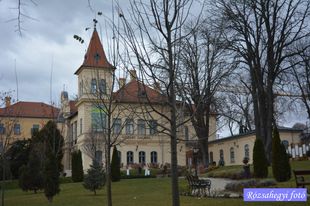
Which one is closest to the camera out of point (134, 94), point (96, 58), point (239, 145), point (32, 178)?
point (134, 94)

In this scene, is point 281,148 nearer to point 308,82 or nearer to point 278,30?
point 278,30

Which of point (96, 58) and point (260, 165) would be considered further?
point (260, 165)


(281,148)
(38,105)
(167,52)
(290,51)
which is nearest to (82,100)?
(38,105)

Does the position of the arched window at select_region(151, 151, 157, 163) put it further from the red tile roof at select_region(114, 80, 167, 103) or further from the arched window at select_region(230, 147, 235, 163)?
the red tile roof at select_region(114, 80, 167, 103)

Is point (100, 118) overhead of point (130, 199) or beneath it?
overhead

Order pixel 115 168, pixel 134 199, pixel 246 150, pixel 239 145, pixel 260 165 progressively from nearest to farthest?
pixel 134 199 → pixel 260 165 → pixel 115 168 → pixel 246 150 → pixel 239 145

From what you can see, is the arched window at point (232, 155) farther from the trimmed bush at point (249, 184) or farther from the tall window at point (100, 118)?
the trimmed bush at point (249, 184)

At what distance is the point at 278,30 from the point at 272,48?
154 centimetres

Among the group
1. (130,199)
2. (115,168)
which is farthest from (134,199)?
(115,168)

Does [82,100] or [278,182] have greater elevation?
[82,100]

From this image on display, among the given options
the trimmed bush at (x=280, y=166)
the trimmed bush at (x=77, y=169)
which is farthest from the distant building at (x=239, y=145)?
the trimmed bush at (x=280, y=166)

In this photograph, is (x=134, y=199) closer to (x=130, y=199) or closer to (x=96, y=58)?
(x=130, y=199)

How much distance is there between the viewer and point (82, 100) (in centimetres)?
5997

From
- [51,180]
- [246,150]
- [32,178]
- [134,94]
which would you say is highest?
[134,94]
